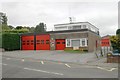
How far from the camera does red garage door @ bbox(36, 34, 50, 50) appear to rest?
3988 centimetres

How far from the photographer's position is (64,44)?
38.0 metres

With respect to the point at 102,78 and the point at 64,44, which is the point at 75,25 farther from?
the point at 102,78

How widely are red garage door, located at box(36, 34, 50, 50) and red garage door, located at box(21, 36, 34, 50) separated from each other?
145 centimetres

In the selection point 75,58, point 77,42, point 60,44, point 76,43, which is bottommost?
point 75,58

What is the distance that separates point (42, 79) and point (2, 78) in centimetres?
231

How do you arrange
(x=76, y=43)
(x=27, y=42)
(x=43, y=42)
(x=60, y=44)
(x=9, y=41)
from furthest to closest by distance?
(x=27, y=42) < (x=9, y=41) < (x=43, y=42) < (x=60, y=44) < (x=76, y=43)

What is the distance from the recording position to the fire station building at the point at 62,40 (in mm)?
35344

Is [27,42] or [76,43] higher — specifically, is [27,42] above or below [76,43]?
above

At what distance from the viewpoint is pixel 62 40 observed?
3816cm

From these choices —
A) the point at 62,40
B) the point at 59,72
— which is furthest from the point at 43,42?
the point at 59,72

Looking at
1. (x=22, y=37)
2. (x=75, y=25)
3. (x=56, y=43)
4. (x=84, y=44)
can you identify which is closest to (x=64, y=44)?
(x=56, y=43)

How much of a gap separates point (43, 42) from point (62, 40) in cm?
435

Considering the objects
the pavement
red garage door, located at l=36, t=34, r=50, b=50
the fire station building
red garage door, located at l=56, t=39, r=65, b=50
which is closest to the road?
the pavement

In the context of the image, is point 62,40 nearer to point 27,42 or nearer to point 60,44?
point 60,44
